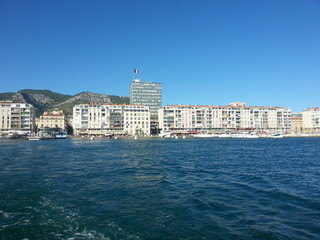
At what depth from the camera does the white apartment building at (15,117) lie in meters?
116

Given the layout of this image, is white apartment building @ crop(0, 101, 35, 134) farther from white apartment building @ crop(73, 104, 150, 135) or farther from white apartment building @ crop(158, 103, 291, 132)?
white apartment building @ crop(158, 103, 291, 132)

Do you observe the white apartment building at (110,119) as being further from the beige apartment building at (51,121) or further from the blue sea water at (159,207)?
the blue sea water at (159,207)

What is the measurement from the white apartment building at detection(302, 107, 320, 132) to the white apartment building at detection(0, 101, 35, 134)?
17377cm

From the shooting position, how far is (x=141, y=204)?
1157 cm

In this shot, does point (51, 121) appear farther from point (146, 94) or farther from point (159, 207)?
point (159, 207)

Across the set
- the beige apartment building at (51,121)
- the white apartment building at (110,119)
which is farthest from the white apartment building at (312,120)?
the beige apartment building at (51,121)

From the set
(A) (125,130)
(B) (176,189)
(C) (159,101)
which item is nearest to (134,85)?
(C) (159,101)

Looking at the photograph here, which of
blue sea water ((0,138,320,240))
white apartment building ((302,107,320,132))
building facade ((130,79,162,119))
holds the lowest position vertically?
blue sea water ((0,138,320,240))

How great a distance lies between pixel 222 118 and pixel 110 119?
216 ft

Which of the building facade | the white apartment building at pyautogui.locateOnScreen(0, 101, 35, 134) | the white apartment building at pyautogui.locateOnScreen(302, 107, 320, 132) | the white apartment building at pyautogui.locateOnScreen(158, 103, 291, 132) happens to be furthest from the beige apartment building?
the white apartment building at pyautogui.locateOnScreen(302, 107, 320, 132)

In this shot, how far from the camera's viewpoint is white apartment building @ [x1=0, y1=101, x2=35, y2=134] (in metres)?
116

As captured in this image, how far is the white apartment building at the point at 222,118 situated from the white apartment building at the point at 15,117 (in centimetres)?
6920

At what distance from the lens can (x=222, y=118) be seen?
142500 mm

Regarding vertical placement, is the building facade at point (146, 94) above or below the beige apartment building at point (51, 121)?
above
